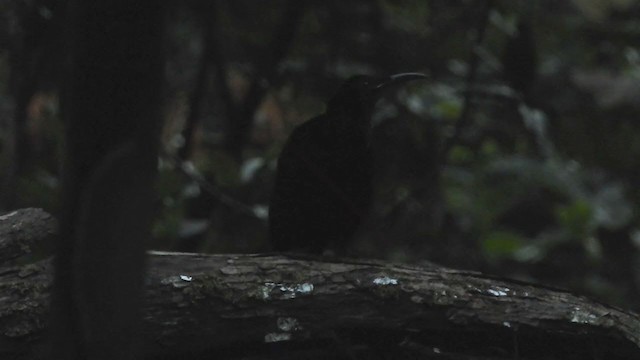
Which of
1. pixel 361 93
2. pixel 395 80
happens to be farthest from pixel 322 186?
pixel 395 80

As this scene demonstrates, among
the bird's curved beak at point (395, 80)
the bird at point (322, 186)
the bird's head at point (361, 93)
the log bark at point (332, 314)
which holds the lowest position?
the log bark at point (332, 314)

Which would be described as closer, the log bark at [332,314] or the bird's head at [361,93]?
the log bark at [332,314]

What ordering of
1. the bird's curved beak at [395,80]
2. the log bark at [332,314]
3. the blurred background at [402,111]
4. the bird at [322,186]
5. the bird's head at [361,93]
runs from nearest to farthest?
1. the log bark at [332,314]
2. the bird at [322,186]
3. the bird's head at [361,93]
4. the bird's curved beak at [395,80]
5. the blurred background at [402,111]

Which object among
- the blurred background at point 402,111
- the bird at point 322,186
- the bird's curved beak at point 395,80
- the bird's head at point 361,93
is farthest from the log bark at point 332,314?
the blurred background at point 402,111

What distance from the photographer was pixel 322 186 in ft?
11.5

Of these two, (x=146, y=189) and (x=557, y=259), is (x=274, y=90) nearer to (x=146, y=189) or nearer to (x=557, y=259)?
(x=557, y=259)

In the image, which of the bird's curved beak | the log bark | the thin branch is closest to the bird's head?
the bird's curved beak

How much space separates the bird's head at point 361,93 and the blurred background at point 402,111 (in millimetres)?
618

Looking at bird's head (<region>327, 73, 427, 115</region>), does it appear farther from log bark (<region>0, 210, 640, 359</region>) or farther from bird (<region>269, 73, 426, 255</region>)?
log bark (<region>0, 210, 640, 359</region>)

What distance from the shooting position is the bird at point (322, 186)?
136 inches

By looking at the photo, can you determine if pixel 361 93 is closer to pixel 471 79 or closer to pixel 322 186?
pixel 322 186

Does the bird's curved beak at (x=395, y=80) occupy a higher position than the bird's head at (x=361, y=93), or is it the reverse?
the bird's curved beak at (x=395, y=80)

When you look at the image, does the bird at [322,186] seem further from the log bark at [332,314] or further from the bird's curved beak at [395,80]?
the log bark at [332,314]

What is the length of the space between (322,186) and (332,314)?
870 millimetres
